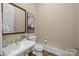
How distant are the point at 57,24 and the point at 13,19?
1.38 ft

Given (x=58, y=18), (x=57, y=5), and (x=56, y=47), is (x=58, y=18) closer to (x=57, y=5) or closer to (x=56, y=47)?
(x=57, y=5)

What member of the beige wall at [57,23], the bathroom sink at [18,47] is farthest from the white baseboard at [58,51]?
the bathroom sink at [18,47]

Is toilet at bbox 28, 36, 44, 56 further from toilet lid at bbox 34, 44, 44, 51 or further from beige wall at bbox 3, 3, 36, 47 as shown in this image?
beige wall at bbox 3, 3, 36, 47

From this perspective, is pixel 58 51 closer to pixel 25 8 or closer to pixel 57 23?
pixel 57 23

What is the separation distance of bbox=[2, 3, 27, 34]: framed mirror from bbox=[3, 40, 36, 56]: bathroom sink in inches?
4.5

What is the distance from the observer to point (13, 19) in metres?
1.17

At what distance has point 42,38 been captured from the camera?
47.2 inches

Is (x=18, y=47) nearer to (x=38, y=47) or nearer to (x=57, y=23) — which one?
(x=38, y=47)

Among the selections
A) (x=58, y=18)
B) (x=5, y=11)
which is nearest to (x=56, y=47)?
(x=58, y=18)

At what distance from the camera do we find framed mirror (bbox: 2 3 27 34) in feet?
3.77

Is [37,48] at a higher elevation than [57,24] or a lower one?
lower

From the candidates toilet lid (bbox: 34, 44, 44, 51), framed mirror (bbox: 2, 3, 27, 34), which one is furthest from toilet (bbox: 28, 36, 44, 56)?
framed mirror (bbox: 2, 3, 27, 34)

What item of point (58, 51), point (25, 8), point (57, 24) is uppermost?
point (25, 8)

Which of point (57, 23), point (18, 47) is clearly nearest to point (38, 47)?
point (18, 47)
